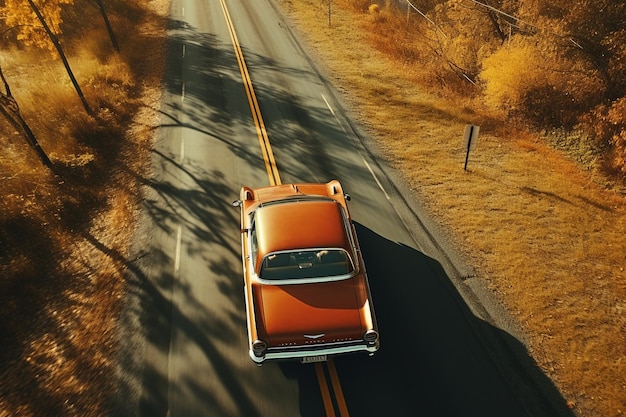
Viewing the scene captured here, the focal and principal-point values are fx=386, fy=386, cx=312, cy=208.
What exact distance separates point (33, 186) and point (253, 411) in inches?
384

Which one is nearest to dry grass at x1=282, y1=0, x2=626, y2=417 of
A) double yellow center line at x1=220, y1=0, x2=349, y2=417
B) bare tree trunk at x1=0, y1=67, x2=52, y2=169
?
double yellow center line at x1=220, y1=0, x2=349, y2=417

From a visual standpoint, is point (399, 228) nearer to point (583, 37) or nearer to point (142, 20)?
point (583, 37)

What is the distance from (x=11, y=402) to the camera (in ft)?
22.5

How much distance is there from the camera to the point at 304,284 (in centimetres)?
714

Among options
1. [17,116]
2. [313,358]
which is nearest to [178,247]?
[313,358]

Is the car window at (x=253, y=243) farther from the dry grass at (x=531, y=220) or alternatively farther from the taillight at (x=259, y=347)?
the dry grass at (x=531, y=220)

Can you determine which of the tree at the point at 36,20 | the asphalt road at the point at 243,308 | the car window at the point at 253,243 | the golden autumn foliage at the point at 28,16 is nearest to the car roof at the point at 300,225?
the car window at the point at 253,243

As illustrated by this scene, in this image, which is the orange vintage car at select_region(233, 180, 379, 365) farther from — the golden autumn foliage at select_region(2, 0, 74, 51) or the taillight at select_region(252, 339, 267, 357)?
the golden autumn foliage at select_region(2, 0, 74, 51)

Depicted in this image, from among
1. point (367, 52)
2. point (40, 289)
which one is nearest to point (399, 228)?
point (40, 289)

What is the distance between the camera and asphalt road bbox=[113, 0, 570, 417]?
22.4ft

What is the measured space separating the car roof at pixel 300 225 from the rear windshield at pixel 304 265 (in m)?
0.13

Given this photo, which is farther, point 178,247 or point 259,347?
point 178,247

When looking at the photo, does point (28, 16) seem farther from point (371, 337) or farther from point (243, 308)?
point (371, 337)

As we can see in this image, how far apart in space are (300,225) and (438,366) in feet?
12.3
